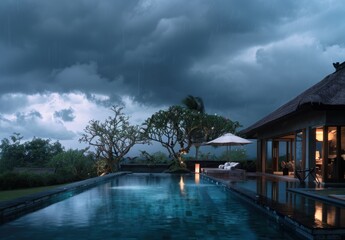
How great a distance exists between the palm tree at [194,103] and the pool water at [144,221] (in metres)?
27.8

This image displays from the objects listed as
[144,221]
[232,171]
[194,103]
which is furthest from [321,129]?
[194,103]

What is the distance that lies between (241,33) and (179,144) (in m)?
19.8

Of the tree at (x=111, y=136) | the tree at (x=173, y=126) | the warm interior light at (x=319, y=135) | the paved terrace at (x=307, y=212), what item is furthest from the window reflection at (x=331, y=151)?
the tree at (x=173, y=126)

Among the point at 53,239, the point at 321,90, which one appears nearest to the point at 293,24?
the point at 321,90

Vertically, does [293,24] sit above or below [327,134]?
above

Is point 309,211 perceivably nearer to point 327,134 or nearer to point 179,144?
point 327,134

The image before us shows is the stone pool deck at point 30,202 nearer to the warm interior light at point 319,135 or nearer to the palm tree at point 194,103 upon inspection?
the warm interior light at point 319,135

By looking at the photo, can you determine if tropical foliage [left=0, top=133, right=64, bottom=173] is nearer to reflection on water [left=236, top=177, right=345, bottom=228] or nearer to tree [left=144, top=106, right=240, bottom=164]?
tree [left=144, top=106, right=240, bottom=164]

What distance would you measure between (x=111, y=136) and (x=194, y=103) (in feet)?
37.3

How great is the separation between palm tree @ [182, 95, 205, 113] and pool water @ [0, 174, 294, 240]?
2783 centimetres

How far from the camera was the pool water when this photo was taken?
20.4 feet

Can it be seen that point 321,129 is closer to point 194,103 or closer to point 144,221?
point 144,221

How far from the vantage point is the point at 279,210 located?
729 centimetres

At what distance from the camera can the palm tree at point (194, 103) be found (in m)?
38.2
